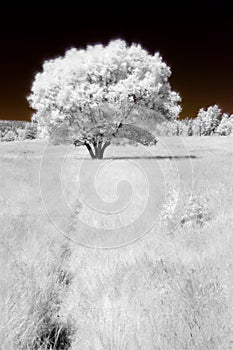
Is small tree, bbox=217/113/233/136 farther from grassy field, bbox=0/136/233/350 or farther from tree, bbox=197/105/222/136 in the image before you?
grassy field, bbox=0/136/233/350

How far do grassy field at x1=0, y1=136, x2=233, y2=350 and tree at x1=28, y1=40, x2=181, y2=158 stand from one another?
15.4m

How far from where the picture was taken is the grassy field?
342 cm

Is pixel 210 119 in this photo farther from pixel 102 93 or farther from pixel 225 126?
pixel 102 93

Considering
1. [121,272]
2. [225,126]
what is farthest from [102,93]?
[225,126]

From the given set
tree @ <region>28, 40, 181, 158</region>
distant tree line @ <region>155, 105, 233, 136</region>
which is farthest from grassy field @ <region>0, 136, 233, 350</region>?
distant tree line @ <region>155, 105, 233, 136</region>

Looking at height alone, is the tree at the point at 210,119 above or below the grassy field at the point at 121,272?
above

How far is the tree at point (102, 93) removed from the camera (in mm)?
24203

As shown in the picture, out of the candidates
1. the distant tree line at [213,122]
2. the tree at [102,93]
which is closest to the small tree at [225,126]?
the distant tree line at [213,122]

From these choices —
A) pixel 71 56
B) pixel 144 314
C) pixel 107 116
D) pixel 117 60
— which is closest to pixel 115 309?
pixel 144 314

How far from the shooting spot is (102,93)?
2377 cm

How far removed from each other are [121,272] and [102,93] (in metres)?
20.5

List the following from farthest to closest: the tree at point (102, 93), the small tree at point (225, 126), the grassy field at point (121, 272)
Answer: the small tree at point (225, 126)
the tree at point (102, 93)
the grassy field at point (121, 272)

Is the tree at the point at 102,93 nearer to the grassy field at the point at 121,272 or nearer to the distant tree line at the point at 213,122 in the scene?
the grassy field at the point at 121,272

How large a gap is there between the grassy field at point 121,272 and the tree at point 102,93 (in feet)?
50.5
